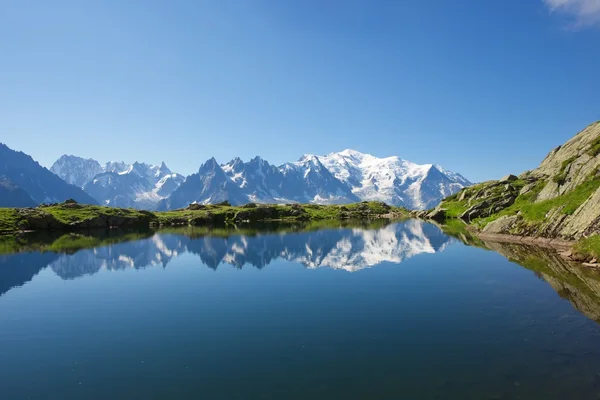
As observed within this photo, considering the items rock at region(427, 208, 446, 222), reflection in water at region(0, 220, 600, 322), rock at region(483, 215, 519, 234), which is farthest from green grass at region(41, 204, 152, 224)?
rock at region(483, 215, 519, 234)

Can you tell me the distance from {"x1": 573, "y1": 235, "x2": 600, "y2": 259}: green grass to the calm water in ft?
9.59

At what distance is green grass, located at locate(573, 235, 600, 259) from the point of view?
154ft

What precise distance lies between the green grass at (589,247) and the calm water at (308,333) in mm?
2922

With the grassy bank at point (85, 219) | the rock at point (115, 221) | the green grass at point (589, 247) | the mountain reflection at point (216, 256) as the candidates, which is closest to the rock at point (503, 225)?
the mountain reflection at point (216, 256)

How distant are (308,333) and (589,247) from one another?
4265 cm

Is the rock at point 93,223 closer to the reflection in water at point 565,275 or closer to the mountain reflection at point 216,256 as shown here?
the mountain reflection at point 216,256

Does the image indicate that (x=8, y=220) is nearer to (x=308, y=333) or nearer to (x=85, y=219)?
(x=85, y=219)

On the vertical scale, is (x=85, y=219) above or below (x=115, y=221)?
above

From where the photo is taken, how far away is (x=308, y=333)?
27594mm

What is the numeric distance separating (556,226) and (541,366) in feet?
171

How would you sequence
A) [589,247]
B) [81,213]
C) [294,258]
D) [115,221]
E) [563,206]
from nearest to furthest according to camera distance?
[589,247], [563,206], [294,258], [81,213], [115,221]

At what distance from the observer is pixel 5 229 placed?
409 ft

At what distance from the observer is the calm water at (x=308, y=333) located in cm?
1958

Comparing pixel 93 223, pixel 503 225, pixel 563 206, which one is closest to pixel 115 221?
pixel 93 223
